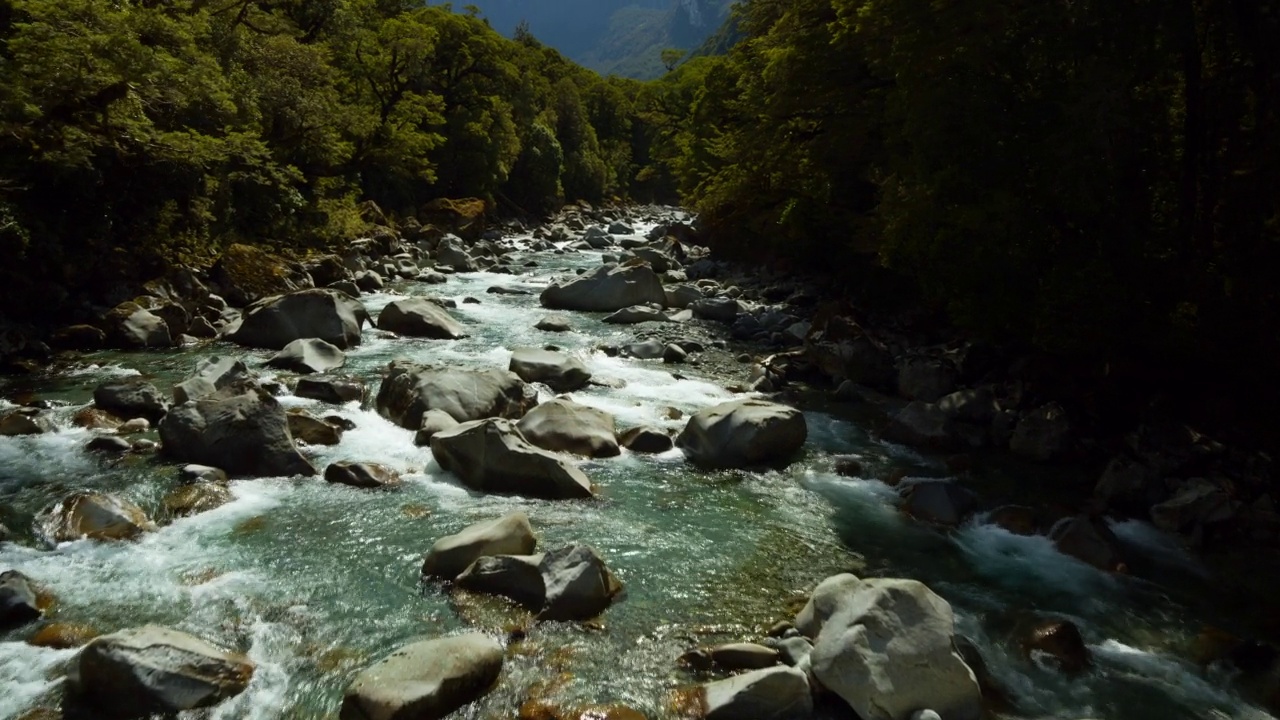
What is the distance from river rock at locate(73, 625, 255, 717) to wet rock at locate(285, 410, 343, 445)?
5.17 meters

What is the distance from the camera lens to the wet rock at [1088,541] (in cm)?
924

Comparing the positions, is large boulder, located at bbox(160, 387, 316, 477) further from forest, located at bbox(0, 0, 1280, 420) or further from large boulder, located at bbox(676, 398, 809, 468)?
forest, located at bbox(0, 0, 1280, 420)

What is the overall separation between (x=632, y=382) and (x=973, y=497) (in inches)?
265

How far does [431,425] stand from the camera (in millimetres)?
11453

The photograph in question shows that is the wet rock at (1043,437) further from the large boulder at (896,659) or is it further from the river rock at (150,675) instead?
the river rock at (150,675)

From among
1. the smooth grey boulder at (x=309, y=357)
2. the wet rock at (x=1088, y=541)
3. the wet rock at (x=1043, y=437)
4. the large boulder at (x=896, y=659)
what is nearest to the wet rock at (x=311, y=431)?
the smooth grey boulder at (x=309, y=357)

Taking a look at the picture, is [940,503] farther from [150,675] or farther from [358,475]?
[150,675]

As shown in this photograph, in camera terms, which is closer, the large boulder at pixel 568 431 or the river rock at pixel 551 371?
the large boulder at pixel 568 431

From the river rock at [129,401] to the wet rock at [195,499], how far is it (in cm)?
294

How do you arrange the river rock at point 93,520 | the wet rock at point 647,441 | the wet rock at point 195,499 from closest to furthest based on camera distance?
1. the river rock at point 93,520
2. the wet rock at point 195,499
3. the wet rock at point 647,441

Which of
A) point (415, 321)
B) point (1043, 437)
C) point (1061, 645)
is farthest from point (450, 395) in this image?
point (1043, 437)

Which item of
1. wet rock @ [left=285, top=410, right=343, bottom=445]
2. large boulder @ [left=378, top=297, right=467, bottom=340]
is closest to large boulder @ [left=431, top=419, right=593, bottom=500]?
wet rock @ [left=285, top=410, right=343, bottom=445]

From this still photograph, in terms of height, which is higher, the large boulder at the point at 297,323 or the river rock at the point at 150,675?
the large boulder at the point at 297,323

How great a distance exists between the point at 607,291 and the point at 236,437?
1397cm
